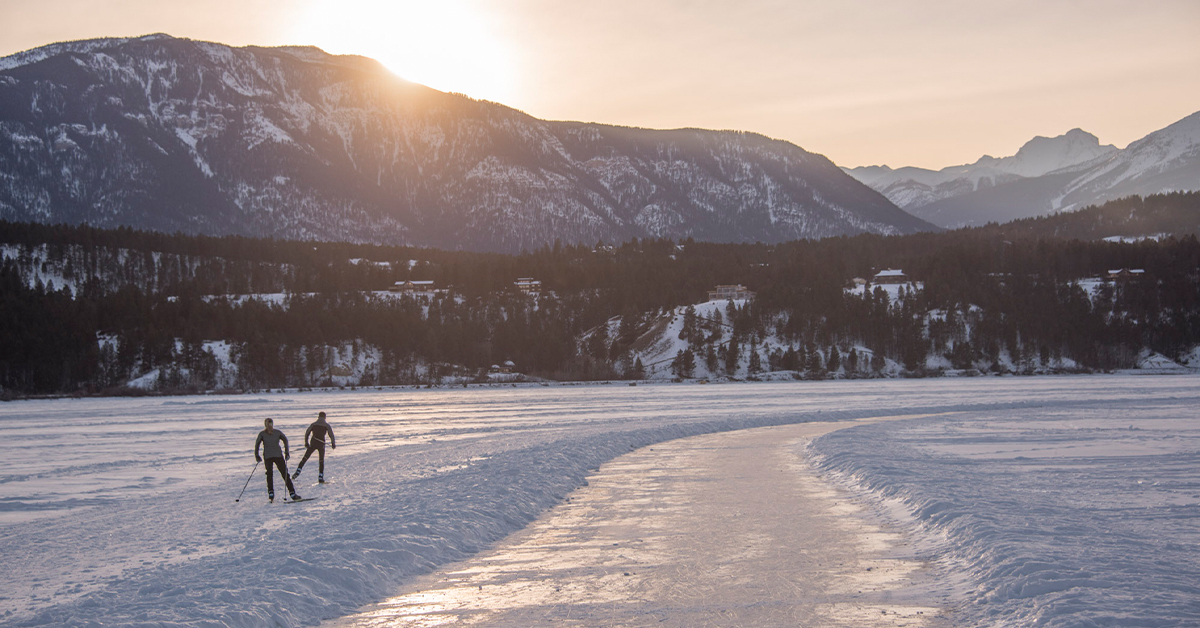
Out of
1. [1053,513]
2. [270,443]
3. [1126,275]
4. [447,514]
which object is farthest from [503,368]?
[1053,513]

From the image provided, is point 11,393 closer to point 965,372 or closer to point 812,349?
point 812,349

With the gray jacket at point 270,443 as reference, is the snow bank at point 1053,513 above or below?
below

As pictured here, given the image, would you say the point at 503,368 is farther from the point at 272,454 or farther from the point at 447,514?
the point at 447,514

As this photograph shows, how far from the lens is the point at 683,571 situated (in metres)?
13.8

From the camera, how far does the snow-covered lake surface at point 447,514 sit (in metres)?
11.9

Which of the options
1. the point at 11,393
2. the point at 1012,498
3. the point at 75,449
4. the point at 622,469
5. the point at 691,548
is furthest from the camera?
the point at 11,393

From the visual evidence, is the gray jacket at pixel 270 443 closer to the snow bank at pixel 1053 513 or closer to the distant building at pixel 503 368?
the snow bank at pixel 1053 513

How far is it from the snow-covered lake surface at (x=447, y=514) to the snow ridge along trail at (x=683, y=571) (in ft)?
2.93

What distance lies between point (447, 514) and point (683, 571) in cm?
699

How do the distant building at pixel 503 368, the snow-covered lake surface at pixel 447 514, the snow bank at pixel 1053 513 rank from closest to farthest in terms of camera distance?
the snow bank at pixel 1053 513, the snow-covered lake surface at pixel 447 514, the distant building at pixel 503 368

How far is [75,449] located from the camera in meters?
41.3

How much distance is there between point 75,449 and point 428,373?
12217 centimetres

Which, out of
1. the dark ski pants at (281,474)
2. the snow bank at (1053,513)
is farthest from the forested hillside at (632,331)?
the dark ski pants at (281,474)

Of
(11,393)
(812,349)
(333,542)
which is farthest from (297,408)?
(812,349)
